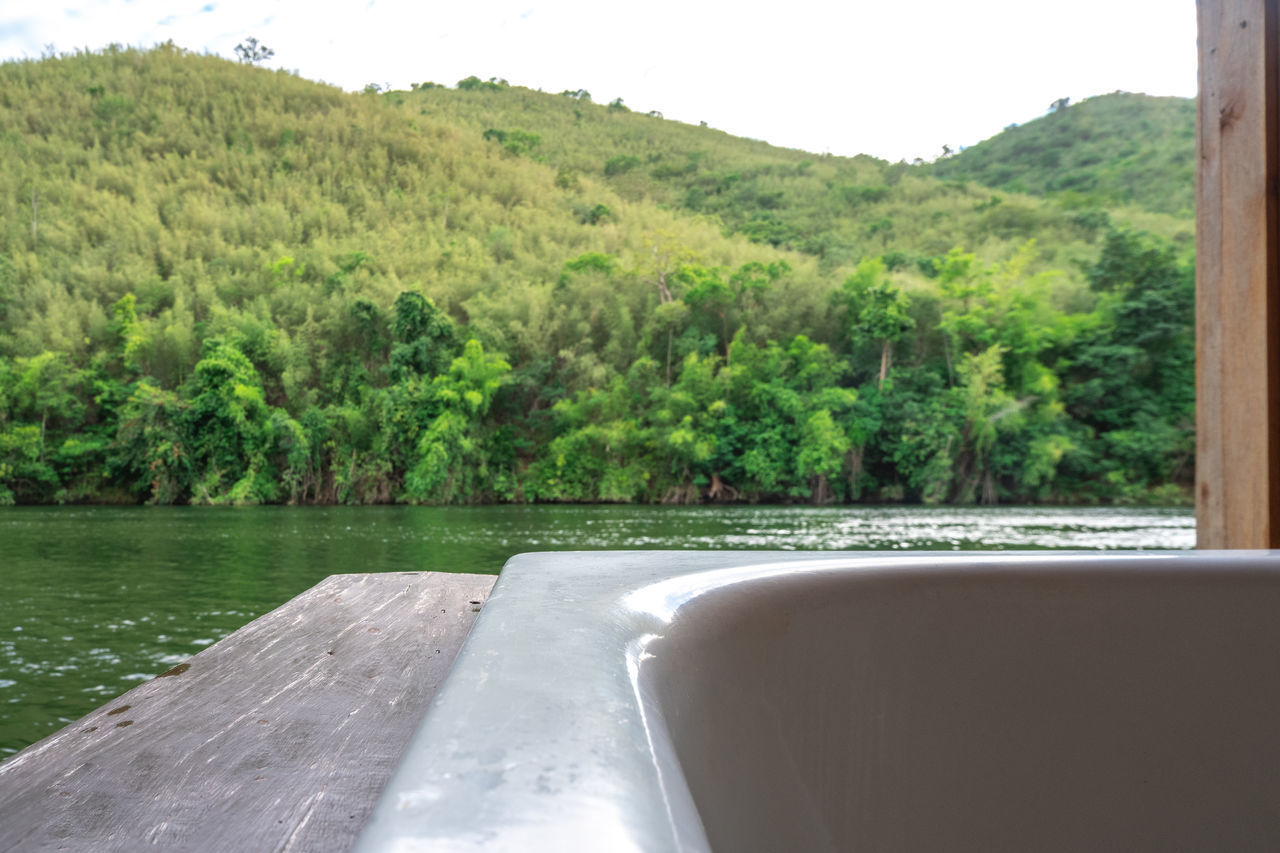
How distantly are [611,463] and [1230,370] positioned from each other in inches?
527

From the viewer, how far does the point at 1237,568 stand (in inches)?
21.6

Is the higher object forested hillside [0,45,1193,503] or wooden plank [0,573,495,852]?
forested hillside [0,45,1193,503]

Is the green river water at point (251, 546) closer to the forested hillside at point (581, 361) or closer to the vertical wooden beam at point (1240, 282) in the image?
the forested hillside at point (581, 361)

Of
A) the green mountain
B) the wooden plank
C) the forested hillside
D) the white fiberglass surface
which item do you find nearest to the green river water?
the forested hillside

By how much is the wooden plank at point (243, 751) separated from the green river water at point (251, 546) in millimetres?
1632

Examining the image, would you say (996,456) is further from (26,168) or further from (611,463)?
(26,168)

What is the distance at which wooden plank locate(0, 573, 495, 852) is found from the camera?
324 millimetres

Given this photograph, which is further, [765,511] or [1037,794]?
[765,511]

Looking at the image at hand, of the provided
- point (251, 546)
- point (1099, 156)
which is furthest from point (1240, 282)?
point (1099, 156)

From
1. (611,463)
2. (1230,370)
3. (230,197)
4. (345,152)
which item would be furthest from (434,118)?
(1230,370)

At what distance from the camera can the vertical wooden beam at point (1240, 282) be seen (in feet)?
3.41

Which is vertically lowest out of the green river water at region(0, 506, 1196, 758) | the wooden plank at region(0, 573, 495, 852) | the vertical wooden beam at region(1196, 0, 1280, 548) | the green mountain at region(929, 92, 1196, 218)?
the green river water at region(0, 506, 1196, 758)

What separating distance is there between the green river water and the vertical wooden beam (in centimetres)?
196

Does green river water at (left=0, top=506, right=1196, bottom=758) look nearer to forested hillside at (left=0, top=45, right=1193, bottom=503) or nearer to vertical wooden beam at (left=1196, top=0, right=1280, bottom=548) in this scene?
forested hillside at (left=0, top=45, right=1193, bottom=503)
